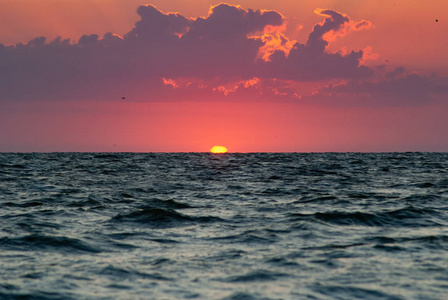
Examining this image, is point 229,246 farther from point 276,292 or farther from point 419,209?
point 419,209

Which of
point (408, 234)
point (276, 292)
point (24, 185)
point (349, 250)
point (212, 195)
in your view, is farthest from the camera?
point (24, 185)

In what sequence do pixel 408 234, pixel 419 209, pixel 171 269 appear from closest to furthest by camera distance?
pixel 171 269 → pixel 408 234 → pixel 419 209

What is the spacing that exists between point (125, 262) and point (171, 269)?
143 cm

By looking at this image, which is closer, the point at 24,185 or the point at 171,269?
the point at 171,269

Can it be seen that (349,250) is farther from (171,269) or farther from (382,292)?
(171,269)

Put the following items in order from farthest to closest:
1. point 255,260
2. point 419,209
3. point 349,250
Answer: point 419,209 < point 349,250 < point 255,260

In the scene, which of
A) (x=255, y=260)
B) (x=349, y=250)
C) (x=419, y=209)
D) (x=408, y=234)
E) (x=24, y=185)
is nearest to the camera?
(x=255, y=260)

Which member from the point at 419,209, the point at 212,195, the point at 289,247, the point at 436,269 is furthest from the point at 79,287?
the point at 212,195

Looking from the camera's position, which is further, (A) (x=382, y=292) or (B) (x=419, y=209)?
(B) (x=419, y=209)

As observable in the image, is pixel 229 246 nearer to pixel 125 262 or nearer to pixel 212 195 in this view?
pixel 125 262

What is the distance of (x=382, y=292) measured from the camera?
10.8 metres

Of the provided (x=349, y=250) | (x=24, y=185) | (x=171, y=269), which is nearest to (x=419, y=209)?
(x=349, y=250)

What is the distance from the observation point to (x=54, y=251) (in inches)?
582

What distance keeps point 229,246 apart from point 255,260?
1930 mm
